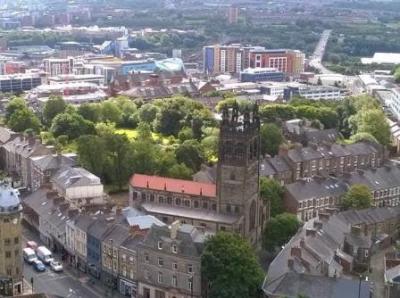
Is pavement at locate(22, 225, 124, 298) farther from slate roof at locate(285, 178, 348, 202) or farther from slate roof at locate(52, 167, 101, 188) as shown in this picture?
slate roof at locate(285, 178, 348, 202)

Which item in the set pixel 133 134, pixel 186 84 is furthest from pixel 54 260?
pixel 186 84

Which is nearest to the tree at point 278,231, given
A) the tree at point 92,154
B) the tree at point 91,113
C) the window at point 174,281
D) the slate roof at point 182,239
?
the slate roof at point 182,239

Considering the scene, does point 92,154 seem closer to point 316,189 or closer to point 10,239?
point 316,189

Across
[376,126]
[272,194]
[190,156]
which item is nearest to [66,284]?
[272,194]

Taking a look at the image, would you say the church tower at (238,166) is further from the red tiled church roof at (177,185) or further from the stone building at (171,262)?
the stone building at (171,262)

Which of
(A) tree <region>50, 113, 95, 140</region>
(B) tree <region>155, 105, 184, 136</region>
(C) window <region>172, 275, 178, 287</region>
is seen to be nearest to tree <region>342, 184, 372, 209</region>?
(C) window <region>172, 275, 178, 287</region>

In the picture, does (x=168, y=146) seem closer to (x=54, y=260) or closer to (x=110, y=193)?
(x=110, y=193)
